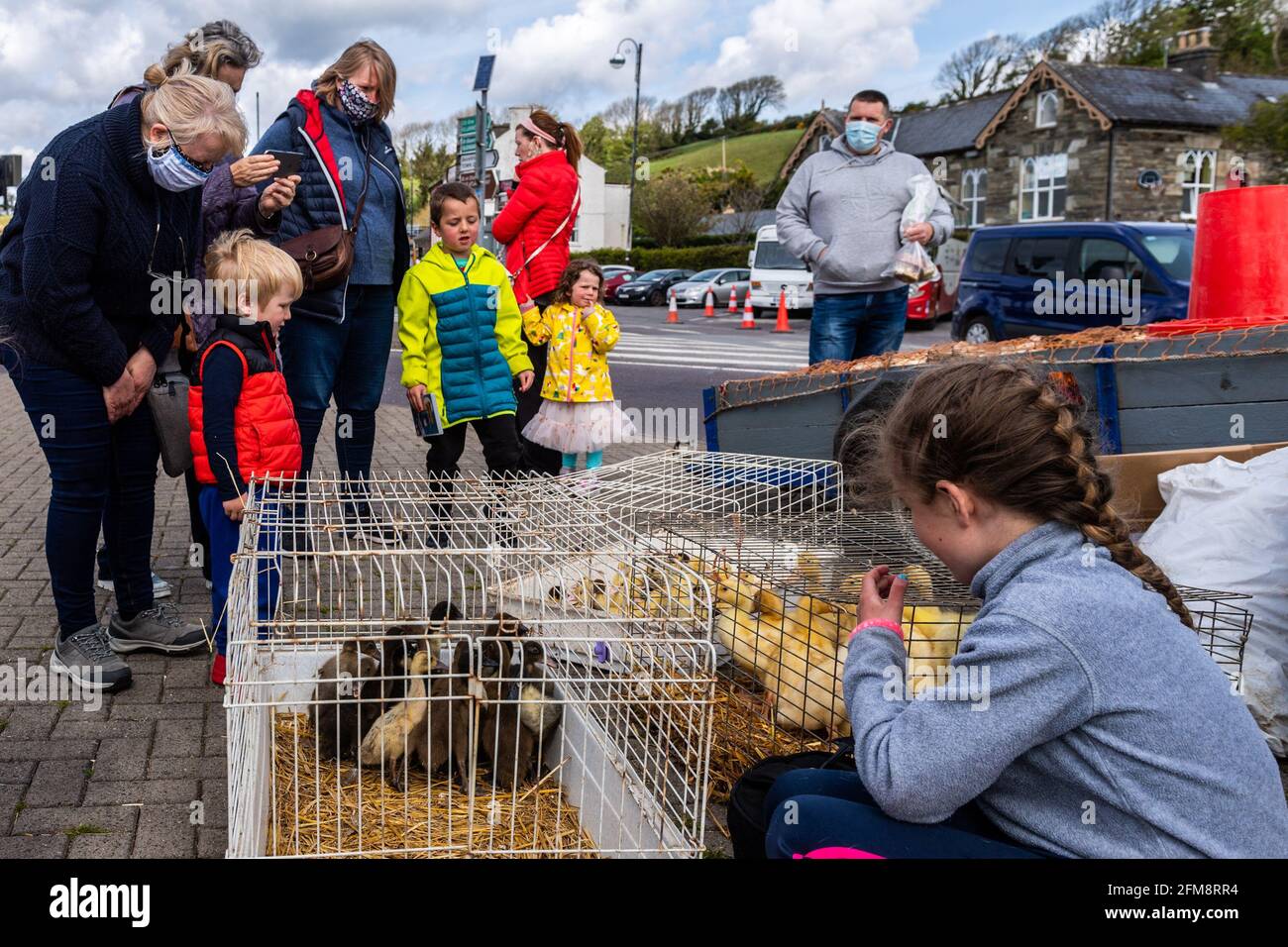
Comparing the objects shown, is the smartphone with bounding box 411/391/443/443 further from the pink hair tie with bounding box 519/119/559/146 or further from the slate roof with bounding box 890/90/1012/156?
the slate roof with bounding box 890/90/1012/156

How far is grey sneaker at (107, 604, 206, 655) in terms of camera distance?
4.07 meters

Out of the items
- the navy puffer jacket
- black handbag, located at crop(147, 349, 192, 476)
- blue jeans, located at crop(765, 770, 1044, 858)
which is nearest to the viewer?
blue jeans, located at crop(765, 770, 1044, 858)

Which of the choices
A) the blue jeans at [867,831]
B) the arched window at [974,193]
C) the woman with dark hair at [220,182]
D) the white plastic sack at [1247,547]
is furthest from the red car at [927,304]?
the blue jeans at [867,831]

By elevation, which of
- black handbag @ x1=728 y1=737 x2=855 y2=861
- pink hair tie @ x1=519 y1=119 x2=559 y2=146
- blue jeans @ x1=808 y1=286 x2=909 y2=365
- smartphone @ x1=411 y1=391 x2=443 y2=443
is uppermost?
pink hair tie @ x1=519 y1=119 x2=559 y2=146

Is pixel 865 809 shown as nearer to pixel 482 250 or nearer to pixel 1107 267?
pixel 482 250

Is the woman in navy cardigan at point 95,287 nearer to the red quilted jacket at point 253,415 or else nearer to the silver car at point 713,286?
the red quilted jacket at point 253,415

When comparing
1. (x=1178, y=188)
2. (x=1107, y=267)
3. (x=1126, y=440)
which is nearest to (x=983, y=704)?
(x=1126, y=440)

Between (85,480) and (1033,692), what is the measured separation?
3.15 meters

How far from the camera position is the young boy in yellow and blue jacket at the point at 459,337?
5512 mm

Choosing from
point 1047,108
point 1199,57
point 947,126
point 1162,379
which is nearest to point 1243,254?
point 1162,379

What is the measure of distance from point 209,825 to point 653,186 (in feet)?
177

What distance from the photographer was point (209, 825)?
2908 mm

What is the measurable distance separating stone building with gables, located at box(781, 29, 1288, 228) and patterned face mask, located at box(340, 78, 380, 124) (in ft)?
100

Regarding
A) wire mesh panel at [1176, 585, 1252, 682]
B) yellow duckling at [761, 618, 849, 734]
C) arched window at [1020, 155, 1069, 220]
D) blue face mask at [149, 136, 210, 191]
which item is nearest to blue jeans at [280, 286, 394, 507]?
blue face mask at [149, 136, 210, 191]
